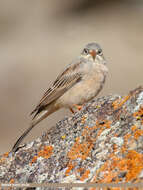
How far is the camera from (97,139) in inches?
247

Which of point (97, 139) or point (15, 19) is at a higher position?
point (15, 19)

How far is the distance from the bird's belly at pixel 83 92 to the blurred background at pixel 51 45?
7014mm

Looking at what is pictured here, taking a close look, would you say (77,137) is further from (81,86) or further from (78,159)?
(81,86)

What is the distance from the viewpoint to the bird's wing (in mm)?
10500

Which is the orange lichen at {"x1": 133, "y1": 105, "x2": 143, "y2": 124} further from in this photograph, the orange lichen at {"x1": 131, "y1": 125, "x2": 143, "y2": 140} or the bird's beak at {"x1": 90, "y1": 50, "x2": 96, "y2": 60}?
the bird's beak at {"x1": 90, "y1": 50, "x2": 96, "y2": 60}

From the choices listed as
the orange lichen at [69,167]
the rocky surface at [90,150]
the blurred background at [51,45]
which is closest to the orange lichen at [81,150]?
the rocky surface at [90,150]

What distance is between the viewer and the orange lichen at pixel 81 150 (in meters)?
6.18

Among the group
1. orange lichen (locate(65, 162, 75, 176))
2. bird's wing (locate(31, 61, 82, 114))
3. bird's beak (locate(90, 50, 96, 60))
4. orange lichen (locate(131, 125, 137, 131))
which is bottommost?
orange lichen (locate(65, 162, 75, 176))

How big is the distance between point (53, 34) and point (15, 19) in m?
4.00

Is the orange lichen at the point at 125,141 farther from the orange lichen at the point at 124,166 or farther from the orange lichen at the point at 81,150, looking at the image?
the orange lichen at the point at 81,150

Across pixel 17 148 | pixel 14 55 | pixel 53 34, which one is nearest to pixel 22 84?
pixel 14 55

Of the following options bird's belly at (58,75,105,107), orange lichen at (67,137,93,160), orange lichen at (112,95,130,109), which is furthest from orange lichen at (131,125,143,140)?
bird's belly at (58,75,105,107)

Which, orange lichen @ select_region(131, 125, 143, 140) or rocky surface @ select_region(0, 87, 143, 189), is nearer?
rocky surface @ select_region(0, 87, 143, 189)

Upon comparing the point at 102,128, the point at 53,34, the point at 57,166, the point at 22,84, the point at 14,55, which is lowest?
the point at 57,166
